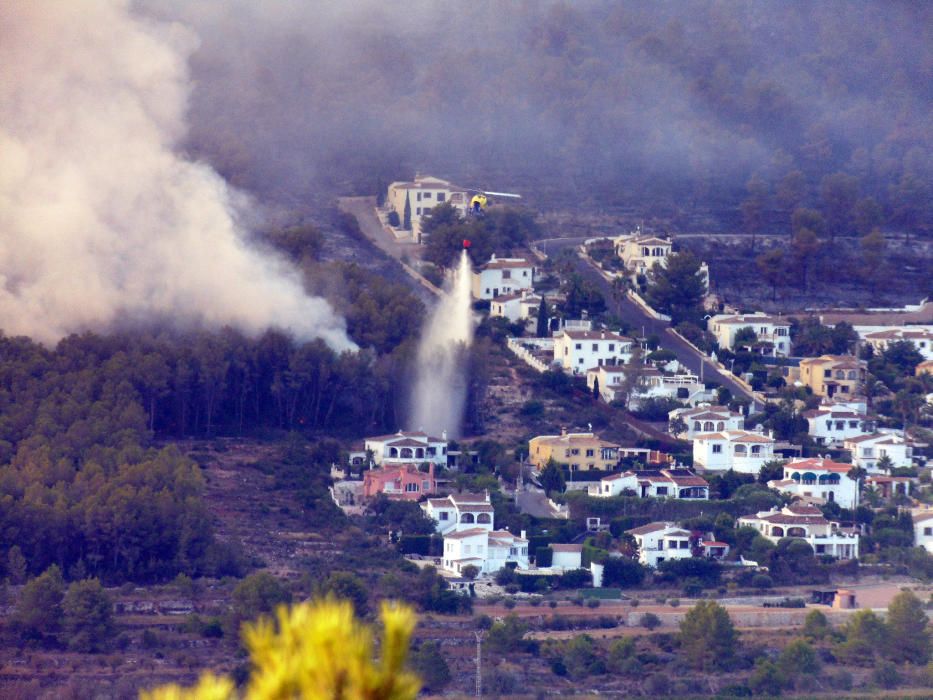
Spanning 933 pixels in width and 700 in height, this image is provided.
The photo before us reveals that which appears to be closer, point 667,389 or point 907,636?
point 907,636

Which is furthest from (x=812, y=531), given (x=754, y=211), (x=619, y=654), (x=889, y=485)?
(x=754, y=211)

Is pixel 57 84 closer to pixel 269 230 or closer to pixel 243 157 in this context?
pixel 269 230

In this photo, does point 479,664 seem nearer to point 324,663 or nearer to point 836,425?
point 836,425

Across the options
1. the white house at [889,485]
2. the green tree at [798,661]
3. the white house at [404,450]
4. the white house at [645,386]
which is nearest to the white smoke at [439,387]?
the white house at [404,450]

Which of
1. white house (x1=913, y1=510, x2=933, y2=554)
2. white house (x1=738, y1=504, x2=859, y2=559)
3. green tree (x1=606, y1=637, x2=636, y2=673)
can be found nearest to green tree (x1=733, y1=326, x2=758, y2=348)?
white house (x1=913, y1=510, x2=933, y2=554)

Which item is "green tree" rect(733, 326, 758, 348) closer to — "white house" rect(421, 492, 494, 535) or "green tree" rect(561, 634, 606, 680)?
"white house" rect(421, 492, 494, 535)

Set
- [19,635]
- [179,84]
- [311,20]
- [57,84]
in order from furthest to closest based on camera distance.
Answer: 1. [311,20]
2. [179,84]
3. [57,84]
4. [19,635]

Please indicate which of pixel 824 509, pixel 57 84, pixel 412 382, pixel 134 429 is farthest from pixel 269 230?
pixel 824 509

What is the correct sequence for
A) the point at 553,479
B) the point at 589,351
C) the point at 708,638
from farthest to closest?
1. the point at 589,351
2. the point at 553,479
3. the point at 708,638
